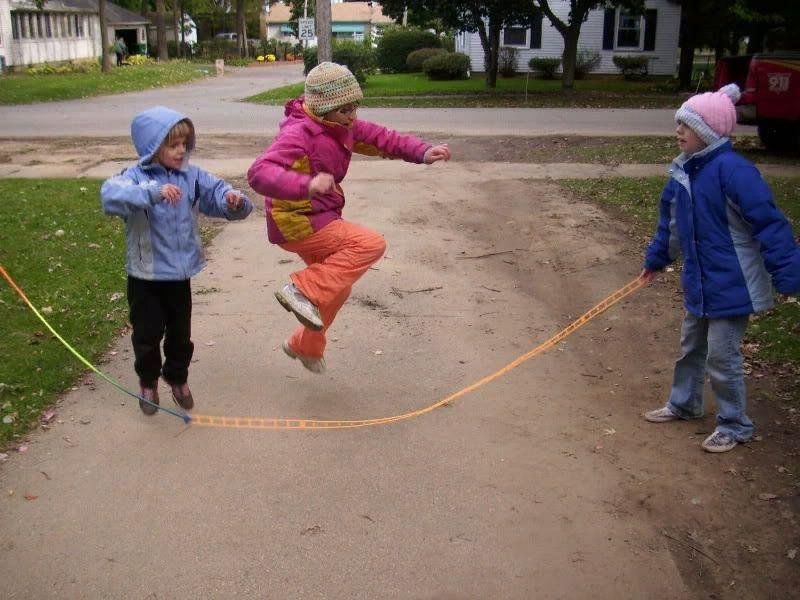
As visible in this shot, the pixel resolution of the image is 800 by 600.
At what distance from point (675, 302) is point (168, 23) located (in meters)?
77.8

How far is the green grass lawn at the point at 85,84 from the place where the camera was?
29047mm

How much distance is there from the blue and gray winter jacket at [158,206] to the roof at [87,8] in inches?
1687

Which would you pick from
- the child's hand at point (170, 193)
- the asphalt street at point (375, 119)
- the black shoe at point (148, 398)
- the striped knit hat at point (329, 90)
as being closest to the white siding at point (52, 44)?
the asphalt street at point (375, 119)

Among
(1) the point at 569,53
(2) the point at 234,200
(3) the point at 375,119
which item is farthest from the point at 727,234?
(1) the point at 569,53

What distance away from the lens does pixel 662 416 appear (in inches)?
198

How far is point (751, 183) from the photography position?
4367 mm

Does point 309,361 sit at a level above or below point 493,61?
below

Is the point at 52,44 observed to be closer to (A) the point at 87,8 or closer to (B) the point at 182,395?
(A) the point at 87,8

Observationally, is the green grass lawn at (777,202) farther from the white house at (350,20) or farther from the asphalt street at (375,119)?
the white house at (350,20)

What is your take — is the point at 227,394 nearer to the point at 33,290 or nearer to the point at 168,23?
the point at 33,290

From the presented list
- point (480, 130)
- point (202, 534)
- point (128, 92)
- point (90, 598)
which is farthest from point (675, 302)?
point (128, 92)

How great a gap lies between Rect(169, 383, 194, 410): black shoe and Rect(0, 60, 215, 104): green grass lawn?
25.1 meters

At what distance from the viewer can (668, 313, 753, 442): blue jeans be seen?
459cm

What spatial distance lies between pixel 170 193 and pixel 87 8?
190 ft
